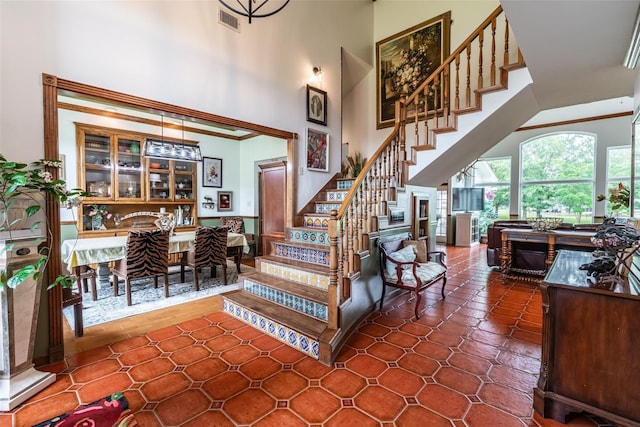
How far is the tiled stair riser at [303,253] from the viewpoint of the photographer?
11.7 feet

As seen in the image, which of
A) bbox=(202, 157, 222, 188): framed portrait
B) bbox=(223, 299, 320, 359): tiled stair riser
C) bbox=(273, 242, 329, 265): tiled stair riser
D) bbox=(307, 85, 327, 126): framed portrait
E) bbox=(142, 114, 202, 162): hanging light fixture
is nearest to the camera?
bbox=(223, 299, 320, 359): tiled stair riser

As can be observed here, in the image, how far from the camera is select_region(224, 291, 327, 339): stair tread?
2631 mm

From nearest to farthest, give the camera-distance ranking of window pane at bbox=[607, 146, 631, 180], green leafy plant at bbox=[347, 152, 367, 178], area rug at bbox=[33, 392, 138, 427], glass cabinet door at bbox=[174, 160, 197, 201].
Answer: area rug at bbox=[33, 392, 138, 427] → green leafy plant at bbox=[347, 152, 367, 178] → glass cabinet door at bbox=[174, 160, 197, 201] → window pane at bbox=[607, 146, 631, 180]

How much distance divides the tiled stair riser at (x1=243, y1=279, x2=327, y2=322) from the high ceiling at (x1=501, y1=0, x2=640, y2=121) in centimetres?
285

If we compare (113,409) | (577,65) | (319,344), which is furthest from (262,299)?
(577,65)

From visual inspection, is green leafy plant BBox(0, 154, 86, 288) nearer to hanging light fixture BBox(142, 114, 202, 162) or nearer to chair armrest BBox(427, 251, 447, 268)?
hanging light fixture BBox(142, 114, 202, 162)

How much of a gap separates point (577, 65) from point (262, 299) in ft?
13.2

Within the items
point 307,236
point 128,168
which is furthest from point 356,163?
point 128,168

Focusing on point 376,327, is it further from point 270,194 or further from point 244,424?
point 270,194

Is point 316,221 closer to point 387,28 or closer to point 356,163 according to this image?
point 356,163

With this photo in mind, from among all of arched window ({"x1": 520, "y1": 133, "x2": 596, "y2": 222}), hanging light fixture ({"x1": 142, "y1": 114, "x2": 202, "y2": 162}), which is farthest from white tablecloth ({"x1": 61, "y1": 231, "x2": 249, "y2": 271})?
arched window ({"x1": 520, "y1": 133, "x2": 596, "y2": 222})

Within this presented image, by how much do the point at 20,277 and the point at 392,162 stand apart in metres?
3.92

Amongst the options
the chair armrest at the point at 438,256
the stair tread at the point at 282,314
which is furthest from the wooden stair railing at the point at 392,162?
the chair armrest at the point at 438,256

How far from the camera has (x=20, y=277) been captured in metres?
1.84
